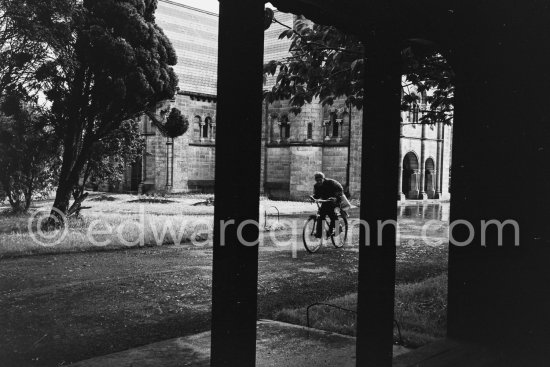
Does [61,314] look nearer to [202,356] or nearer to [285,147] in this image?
[202,356]

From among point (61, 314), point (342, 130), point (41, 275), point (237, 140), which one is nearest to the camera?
point (237, 140)

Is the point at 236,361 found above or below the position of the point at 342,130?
below

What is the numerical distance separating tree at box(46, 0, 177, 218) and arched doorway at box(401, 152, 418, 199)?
24151 millimetres

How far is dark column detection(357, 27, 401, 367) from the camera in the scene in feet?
11.8

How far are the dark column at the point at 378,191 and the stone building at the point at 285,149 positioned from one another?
100ft

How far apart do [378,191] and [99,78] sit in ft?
45.4

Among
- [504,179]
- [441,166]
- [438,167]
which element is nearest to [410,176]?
[438,167]

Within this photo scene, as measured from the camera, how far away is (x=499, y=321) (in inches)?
185

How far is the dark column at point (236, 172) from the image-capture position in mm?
2541

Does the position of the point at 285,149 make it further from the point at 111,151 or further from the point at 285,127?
the point at 111,151

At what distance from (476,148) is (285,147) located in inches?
1323

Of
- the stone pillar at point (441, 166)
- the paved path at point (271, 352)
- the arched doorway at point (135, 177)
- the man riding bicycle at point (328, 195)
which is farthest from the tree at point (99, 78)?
the stone pillar at point (441, 166)

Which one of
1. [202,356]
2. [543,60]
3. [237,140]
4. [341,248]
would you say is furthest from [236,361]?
[341,248]

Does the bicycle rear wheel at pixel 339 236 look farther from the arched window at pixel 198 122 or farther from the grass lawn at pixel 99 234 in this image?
the arched window at pixel 198 122
